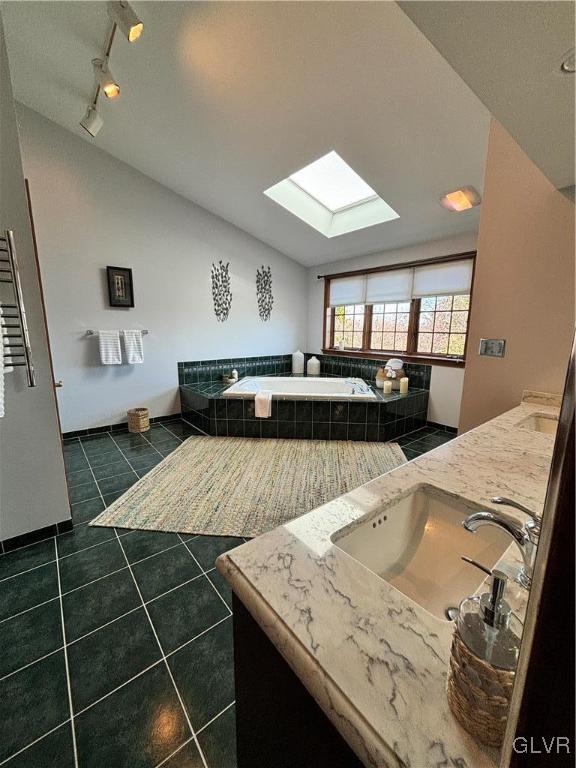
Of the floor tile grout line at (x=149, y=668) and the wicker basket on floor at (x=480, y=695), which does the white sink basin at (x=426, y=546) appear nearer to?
the wicker basket on floor at (x=480, y=695)

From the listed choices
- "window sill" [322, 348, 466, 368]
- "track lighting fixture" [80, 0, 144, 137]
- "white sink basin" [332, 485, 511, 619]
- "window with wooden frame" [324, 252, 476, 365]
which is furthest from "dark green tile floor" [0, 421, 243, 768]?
"window with wooden frame" [324, 252, 476, 365]

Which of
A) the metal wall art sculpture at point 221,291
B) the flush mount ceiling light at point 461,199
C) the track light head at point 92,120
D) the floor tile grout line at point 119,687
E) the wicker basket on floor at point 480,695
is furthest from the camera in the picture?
the metal wall art sculpture at point 221,291

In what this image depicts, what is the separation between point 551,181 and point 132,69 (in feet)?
9.41

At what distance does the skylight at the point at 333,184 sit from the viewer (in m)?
3.24

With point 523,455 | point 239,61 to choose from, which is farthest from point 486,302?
point 239,61

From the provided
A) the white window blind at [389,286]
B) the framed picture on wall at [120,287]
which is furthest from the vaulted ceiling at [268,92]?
the framed picture on wall at [120,287]

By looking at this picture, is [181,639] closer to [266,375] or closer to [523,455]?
[523,455]

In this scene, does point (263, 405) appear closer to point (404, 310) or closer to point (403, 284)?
point (404, 310)

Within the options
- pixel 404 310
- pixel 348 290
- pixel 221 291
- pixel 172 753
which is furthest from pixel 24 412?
pixel 348 290

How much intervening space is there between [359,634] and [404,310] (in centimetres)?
417

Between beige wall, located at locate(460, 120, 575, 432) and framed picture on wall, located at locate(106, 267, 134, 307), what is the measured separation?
3.51 m

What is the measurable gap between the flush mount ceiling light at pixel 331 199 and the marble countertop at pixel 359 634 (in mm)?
3510

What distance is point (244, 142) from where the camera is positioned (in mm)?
2684

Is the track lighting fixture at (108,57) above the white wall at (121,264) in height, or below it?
above
